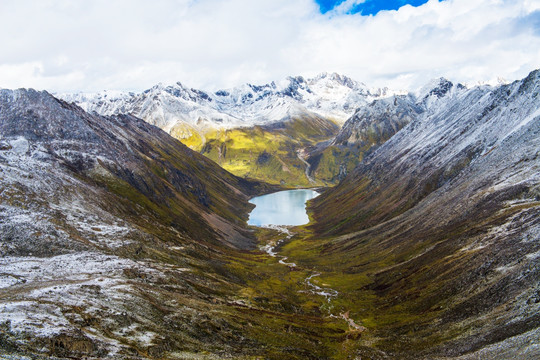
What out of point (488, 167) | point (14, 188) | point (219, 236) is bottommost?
point (14, 188)

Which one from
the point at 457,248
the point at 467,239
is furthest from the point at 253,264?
the point at 467,239

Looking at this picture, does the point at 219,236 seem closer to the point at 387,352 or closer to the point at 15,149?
the point at 15,149

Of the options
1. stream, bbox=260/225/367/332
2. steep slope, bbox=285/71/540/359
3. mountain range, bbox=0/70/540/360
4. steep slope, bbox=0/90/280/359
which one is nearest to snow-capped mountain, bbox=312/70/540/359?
steep slope, bbox=285/71/540/359

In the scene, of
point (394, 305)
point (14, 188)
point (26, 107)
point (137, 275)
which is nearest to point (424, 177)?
point (394, 305)

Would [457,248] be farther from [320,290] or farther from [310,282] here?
[310,282]

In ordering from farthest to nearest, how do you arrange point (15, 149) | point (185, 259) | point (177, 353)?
point (15, 149) < point (185, 259) < point (177, 353)

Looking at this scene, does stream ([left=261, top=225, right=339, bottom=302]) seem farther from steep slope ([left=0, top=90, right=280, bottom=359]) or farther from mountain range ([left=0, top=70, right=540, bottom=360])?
steep slope ([left=0, top=90, right=280, bottom=359])
